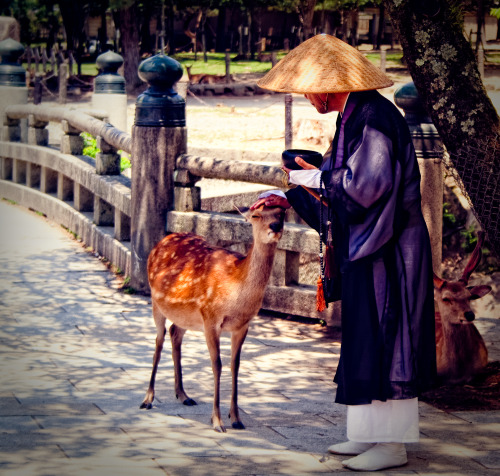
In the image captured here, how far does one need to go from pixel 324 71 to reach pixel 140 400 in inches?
91.5

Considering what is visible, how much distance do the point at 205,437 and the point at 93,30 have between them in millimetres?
51526

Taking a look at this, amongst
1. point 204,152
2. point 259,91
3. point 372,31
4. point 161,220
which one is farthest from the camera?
point 372,31

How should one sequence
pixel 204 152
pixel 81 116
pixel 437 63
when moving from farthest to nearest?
pixel 204 152 < pixel 81 116 < pixel 437 63

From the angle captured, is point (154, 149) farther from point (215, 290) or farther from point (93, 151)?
point (93, 151)

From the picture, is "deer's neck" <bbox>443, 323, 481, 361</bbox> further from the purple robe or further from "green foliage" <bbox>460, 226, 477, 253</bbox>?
"green foliage" <bbox>460, 226, 477, 253</bbox>

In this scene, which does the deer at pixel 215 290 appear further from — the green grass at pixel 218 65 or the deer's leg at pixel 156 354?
the green grass at pixel 218 65

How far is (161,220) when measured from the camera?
8.16m

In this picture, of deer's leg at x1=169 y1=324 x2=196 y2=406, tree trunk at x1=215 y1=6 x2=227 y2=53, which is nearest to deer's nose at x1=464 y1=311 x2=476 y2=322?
deer's leg at x1=169 y1=324 x2=196 y2=406

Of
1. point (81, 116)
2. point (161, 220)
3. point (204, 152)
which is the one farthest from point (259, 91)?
point (161, 220)

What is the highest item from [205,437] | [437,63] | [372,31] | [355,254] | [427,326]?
[372,31]

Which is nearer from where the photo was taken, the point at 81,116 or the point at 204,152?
the point at 81,116

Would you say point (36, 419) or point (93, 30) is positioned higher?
point (93, 30)

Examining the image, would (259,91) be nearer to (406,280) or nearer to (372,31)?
(372,31)

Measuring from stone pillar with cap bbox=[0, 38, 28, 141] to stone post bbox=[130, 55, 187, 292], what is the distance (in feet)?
19.5
